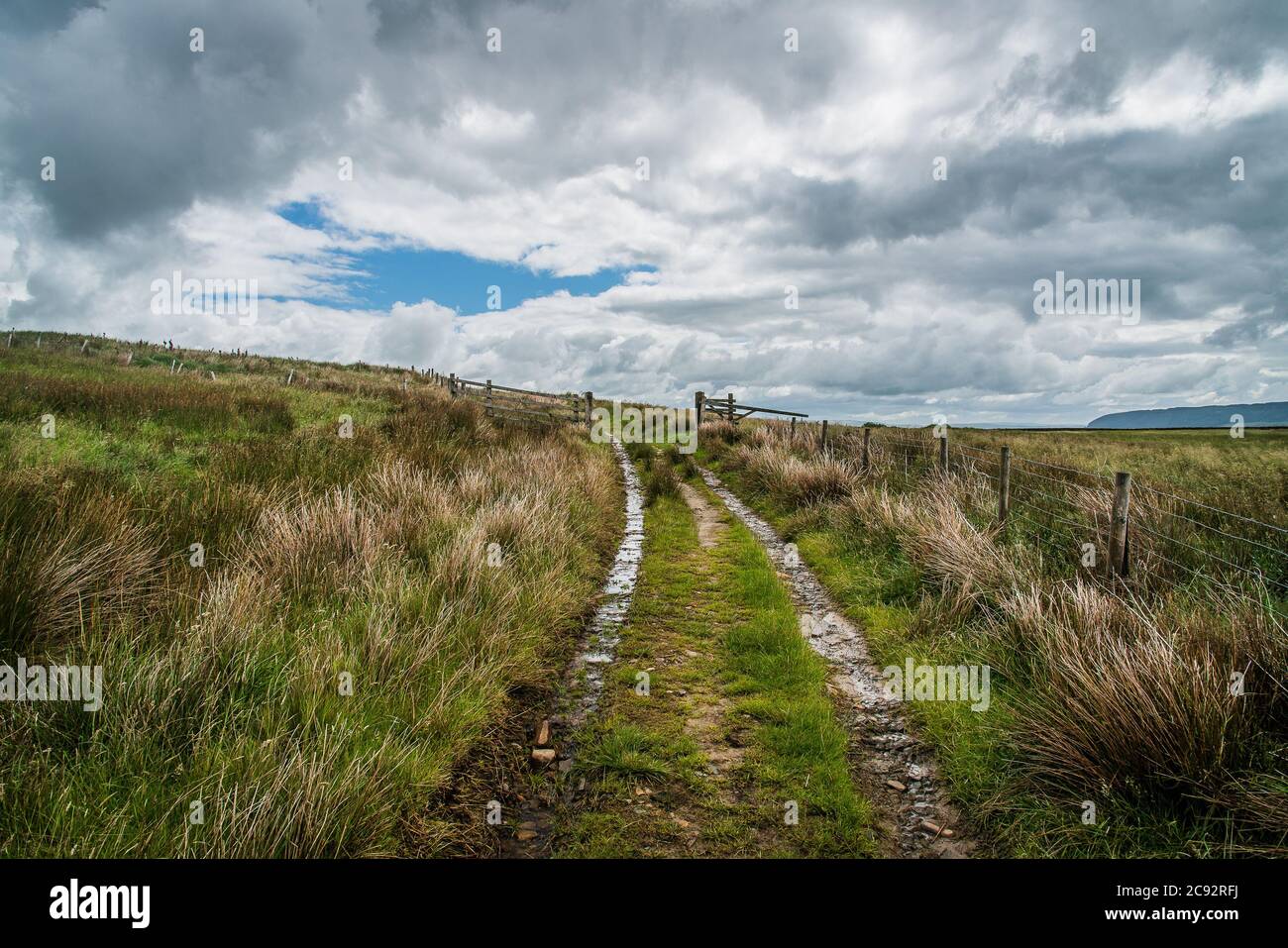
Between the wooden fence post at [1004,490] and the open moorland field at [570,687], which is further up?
the wooden fence post at [1004,490]

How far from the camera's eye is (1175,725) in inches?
124

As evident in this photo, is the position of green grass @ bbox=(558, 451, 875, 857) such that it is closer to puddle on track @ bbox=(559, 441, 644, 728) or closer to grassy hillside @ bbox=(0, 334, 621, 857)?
puddle on track @ bbox=(559, 441, 644, 728)

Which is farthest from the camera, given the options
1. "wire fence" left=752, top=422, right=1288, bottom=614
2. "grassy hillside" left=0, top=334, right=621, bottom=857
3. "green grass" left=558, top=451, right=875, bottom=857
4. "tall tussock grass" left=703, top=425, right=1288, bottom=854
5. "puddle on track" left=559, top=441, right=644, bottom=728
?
"wire fence" left=752, top=422, right=1288, bottom=614

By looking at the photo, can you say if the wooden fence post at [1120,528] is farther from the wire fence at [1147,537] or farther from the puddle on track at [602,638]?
the puddle on track at [602,638]

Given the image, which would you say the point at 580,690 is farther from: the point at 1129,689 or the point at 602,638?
the point at 1129,689

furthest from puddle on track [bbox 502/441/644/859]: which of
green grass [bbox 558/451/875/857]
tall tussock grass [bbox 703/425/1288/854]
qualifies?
tall tussock grass [bbox 703/425/1288/854]

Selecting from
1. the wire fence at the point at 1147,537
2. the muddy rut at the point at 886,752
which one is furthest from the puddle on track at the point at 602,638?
the wire fence at the point at 1147,537

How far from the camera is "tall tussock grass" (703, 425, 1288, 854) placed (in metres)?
3.02

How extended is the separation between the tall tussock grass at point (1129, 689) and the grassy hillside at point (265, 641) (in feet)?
10.6

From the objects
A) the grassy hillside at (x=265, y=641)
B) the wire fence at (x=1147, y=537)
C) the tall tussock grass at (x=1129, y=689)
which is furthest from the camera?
the wire fence at (x=1147, y=537)

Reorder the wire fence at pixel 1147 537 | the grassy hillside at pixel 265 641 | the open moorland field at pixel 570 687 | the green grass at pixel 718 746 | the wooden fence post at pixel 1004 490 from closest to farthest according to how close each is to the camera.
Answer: the grassy hillside at pixel 265 641
the open moorland field at pixel 570 687
the green grass at pixel 718 746
the wire fence at pixel 1147 537
the wooden fence post at pixel 1004 490

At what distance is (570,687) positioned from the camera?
16.0 ft

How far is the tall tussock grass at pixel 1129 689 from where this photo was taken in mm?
3020

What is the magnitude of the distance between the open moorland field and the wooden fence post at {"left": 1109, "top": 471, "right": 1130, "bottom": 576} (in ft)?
0.69
